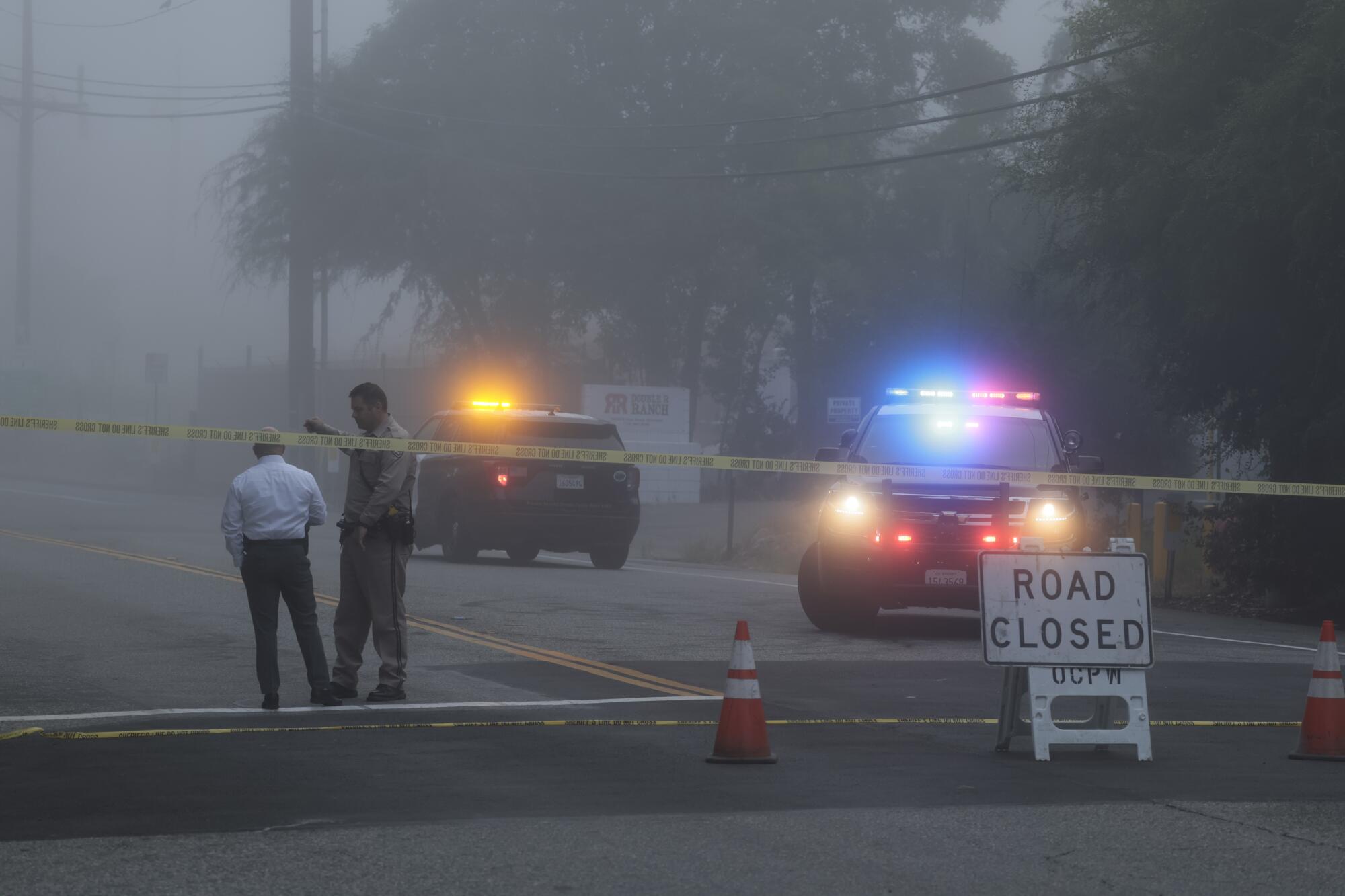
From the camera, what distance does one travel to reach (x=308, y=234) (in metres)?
43.8

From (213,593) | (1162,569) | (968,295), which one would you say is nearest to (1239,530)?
(1162,569)

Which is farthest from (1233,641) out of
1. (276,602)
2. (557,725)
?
(276,602)

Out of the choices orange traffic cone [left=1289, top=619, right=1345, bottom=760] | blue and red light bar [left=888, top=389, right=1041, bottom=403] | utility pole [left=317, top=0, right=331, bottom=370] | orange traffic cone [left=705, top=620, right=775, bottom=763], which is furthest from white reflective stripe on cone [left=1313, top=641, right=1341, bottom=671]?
utility pole [left=317, top=0, right=331, bottom=370]

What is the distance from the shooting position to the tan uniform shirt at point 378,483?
10719mm

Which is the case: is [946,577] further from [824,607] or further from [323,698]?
[323,698]

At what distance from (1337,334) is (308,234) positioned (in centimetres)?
2983

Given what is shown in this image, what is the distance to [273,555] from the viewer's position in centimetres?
1045

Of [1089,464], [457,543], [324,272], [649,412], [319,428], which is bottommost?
[457,543]

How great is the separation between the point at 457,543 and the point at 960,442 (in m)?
9.06

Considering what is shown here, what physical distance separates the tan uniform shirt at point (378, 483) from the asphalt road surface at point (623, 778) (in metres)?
1.15

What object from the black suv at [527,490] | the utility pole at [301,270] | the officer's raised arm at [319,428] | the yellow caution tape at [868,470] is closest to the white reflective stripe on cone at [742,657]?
the officer's raised arm at [319,428]

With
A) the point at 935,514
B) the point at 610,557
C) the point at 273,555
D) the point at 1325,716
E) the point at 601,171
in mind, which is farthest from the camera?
the point at 601,171

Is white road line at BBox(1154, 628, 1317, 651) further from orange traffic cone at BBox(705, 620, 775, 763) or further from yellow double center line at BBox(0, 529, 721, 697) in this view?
orange traffic cone at BBox(705, 620, 775, 763)

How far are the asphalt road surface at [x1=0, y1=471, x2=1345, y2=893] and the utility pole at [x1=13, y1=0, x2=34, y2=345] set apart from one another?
5389 centimetres
